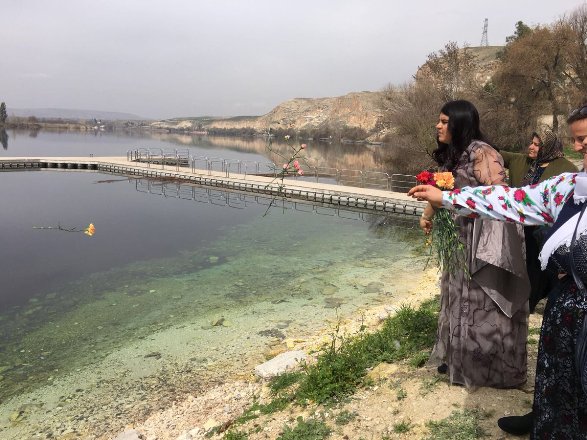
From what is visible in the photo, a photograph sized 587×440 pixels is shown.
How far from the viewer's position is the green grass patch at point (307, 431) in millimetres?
3131

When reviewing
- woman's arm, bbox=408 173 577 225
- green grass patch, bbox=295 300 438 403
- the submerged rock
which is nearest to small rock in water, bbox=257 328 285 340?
the submerged rock

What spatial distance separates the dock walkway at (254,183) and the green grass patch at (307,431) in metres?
7.98

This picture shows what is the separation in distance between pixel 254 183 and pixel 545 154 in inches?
796

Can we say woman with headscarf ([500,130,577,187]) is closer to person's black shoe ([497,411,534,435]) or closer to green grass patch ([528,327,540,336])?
green grass patch ([528,327,540,336])

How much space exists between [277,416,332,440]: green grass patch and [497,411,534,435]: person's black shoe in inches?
47.4

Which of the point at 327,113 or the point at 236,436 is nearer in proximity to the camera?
the point at 236,436

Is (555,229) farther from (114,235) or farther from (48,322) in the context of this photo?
(114,235)

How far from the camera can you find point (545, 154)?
164 inches

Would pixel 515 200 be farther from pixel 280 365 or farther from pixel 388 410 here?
pixel 280 365

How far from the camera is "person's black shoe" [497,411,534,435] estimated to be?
2.54 m

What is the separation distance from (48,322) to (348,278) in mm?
6642

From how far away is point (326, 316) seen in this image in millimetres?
8141

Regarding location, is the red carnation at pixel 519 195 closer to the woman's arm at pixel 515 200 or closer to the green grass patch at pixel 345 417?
the woman's arm at pixel 515 200

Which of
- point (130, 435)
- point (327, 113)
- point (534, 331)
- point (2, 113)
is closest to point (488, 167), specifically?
point (534, 331)
